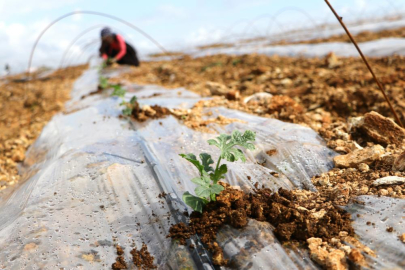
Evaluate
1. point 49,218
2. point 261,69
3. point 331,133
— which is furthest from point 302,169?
point 261,69

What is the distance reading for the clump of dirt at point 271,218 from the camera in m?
1.23

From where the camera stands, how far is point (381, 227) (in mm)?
1209

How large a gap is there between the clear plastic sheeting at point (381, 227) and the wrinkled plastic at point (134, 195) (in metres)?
0.26

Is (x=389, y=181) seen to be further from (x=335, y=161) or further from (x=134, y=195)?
(x=134, y=195)

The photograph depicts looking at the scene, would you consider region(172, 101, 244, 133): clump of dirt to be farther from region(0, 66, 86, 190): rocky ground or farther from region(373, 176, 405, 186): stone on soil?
region(0, 66, 86, 190): rocky ground

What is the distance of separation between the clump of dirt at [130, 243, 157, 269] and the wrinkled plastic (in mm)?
27

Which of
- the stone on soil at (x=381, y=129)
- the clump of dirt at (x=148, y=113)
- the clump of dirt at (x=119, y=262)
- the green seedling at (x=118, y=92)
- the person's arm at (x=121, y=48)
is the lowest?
the clump of dirt at (x=119, y=262)

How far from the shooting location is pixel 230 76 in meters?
4.83

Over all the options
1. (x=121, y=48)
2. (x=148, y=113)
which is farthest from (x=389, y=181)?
(x=121, y=48)

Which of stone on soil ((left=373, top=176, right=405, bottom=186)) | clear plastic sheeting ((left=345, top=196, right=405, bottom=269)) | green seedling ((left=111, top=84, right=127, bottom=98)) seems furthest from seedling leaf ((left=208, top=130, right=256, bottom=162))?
green seedling ((left=111, top=84, right=127, bottom=98))

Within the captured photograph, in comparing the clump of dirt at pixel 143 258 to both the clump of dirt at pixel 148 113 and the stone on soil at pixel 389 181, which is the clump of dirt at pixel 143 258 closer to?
the stone on soil at pixel 389 181

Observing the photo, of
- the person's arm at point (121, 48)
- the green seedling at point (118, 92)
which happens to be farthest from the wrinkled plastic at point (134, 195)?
the person's arm at point (121, 48)

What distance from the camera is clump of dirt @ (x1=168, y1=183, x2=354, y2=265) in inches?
48.5

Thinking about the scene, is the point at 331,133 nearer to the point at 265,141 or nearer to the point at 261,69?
the point at 265,141
